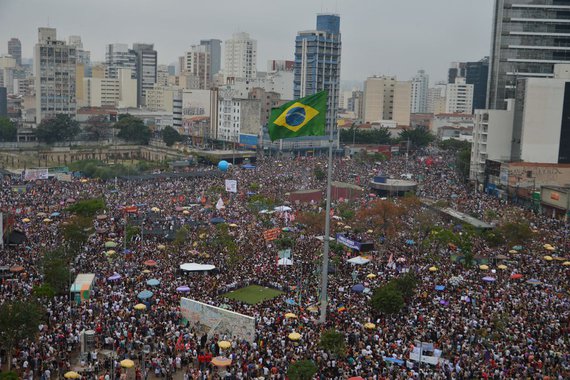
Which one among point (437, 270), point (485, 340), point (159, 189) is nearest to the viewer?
point (485, 340)

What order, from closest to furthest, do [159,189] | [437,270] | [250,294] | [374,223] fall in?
1. [250,294]
2. [437,270]
3. [374,223]
4. [159,189]

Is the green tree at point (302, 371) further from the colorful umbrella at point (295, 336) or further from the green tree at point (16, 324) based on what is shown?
the green tree at point (16, 324)

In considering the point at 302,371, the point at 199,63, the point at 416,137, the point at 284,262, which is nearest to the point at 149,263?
the point at 284,262

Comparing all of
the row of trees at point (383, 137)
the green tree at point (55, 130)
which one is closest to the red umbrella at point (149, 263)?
the green tree at point (55, 130)

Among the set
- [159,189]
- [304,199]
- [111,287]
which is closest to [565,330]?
[111,287]

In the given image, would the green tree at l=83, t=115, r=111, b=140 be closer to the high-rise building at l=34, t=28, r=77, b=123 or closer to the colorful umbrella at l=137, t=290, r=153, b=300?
the high-rise building at l=34, t=28, r=77, b=123

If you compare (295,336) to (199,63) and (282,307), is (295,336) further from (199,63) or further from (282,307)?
(199,63)

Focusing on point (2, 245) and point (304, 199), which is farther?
point (304, 199)

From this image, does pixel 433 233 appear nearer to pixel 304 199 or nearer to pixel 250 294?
pixel 250 294

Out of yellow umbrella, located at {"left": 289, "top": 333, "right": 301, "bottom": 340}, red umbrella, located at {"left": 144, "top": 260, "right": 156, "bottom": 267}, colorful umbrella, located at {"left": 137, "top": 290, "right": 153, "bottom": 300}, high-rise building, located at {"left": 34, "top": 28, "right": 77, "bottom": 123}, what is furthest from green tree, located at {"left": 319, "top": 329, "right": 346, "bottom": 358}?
high-rise building, located at {"left": 34, "top": 28, "right": 77, "bottom": 123}
